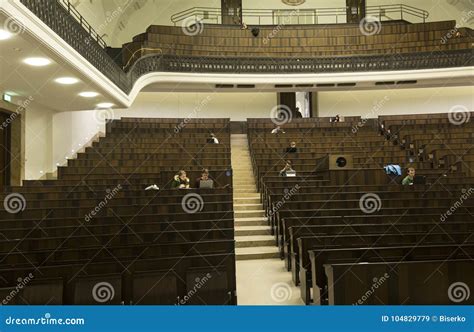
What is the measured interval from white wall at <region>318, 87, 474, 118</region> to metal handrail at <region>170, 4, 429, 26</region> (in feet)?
8.36

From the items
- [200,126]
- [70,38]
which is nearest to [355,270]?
[70,38]

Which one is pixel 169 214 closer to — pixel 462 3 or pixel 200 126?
pixel 200 126

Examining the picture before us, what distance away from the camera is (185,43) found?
41.7 feet

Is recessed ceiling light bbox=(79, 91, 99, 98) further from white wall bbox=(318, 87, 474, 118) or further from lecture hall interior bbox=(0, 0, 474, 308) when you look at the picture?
white wall bbox=(318, 87, 474, 118)

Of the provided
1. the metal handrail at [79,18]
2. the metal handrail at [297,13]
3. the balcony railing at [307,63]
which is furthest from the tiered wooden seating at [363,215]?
the metal handrail at [297,13]

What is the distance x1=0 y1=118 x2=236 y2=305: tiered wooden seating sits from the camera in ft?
9.45

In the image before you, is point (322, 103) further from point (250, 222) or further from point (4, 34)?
point (4, 34)

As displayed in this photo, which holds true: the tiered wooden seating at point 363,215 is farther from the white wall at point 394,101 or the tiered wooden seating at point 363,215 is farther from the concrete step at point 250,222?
the white wall at point 394,101

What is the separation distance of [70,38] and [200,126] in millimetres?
6570

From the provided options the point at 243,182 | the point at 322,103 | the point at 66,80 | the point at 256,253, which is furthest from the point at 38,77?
the point at 322,103

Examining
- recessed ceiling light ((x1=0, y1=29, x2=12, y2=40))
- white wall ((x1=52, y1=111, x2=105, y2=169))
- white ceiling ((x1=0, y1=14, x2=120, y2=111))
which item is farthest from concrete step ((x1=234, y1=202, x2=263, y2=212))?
white wall ((x1=52, y1=111, x2=105, y2=169))

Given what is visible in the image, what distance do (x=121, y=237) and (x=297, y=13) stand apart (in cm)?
1296

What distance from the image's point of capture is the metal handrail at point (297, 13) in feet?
47.6

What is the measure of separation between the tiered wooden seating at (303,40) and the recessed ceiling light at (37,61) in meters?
7.08
